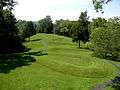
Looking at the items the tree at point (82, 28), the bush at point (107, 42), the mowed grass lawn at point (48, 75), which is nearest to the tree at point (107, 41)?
the bush at point (107, 42)

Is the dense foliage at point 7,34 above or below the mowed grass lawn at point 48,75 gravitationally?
above

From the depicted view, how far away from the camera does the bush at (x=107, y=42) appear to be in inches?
3246

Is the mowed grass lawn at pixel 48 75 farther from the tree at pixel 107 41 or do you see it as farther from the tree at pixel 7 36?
the tree at pixel 7 36

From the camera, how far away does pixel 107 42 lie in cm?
8531

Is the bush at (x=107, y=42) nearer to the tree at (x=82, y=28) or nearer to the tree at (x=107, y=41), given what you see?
the tree at (x=107, y=41)

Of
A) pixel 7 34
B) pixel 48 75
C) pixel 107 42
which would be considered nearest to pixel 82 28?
pixel 107 42

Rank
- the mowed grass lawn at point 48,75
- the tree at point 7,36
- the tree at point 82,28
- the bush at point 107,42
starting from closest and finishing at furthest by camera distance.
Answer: the mowed grass lawn at point 48,75
the bush at point 107,42
the tree at point 7,36
the tree at point 82,28

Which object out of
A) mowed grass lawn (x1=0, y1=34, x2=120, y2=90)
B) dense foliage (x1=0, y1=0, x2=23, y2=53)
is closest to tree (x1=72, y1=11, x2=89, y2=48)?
dense foliage (x1=0, y1=0, x2=23, y2=53)

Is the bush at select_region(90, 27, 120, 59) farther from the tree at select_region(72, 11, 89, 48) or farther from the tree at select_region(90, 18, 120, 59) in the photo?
the tree at select_region(72, 11, 89, 48)

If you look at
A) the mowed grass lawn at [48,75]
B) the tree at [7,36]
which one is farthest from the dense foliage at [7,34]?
the mowed grass lawn at [48,75]

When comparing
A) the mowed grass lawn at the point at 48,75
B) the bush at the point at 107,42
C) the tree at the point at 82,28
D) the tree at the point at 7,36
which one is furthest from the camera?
the tree at the point at 82,28

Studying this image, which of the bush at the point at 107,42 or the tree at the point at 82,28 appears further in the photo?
the tree at the point at 82,28

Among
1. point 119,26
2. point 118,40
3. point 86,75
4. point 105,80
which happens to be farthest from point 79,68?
point 119,26

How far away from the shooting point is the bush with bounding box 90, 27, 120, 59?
271 ft
